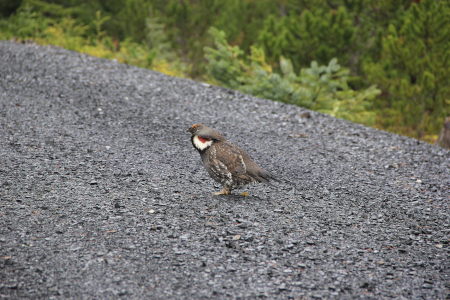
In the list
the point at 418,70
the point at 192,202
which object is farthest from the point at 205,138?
the point at 418,70

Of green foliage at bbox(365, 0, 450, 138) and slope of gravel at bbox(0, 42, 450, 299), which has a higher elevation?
green foliage at bbox(365, 0, 450, 138)

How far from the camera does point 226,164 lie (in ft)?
13.1

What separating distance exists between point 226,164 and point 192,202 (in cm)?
60

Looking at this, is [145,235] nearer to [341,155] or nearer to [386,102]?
[341,155]

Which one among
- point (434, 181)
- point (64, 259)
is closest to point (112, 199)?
point (64, 259)

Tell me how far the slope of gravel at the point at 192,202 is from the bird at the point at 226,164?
32 centimetres

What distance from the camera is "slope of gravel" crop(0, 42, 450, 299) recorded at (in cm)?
293

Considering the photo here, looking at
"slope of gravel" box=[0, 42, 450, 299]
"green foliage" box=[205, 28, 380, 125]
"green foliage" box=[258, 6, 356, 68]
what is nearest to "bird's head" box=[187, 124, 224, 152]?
"slope of gravel" box=[0, 42, 450, 299]

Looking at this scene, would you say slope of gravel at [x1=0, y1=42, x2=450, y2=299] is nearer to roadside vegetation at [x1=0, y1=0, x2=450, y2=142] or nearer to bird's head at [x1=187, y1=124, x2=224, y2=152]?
bird's head at [x1=187, y1=124, x2=224, y2=152]

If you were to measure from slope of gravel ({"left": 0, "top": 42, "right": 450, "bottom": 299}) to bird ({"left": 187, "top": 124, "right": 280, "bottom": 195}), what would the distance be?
320mm

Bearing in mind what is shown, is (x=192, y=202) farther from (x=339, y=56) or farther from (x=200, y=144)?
(x=339, y=56)

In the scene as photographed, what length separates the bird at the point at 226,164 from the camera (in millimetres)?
4008

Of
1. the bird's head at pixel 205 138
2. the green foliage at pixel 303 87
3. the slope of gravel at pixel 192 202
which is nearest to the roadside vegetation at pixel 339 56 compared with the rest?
the green foliage at pixel 303 87

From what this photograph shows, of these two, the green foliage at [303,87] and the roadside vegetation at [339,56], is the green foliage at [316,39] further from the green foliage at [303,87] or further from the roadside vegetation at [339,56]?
the green foliage at [303,87]
